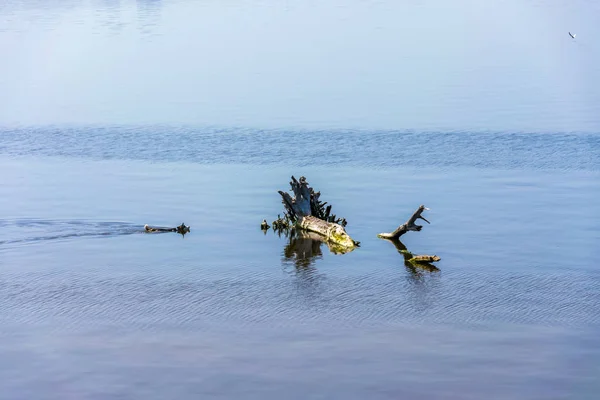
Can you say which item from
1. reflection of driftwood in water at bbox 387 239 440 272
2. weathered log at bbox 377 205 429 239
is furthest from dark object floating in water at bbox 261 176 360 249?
reflection of driftwood in water at bbox 387 239 440 272

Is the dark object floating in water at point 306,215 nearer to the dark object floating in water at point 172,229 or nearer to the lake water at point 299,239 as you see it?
the lake water at point 299,239

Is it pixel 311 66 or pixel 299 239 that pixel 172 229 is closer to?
pixel 299 239

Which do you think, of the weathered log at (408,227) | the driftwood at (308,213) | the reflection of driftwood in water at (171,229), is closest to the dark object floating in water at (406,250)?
the weathered log at (408,227)

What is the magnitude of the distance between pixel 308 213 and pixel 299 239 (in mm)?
1764

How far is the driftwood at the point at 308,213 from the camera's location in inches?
1939

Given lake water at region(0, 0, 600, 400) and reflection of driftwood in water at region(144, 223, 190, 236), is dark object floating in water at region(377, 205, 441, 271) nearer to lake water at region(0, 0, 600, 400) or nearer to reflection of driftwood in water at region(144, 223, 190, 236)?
lake water at region(0, 0, 600, 400)

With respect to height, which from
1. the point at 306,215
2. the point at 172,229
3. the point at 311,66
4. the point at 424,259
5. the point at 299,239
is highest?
the point at 311,66

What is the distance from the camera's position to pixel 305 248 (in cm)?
4831

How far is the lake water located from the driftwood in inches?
47.3

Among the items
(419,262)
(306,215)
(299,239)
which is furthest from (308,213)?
(419,262)

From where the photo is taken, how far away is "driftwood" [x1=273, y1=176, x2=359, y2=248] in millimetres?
49244

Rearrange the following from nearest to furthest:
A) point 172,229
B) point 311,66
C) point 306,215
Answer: point 172,229
point 306,215
point 311,66

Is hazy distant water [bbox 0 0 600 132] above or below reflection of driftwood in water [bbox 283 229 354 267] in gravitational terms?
above

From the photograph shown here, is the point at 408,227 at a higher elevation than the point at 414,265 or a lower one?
higher
